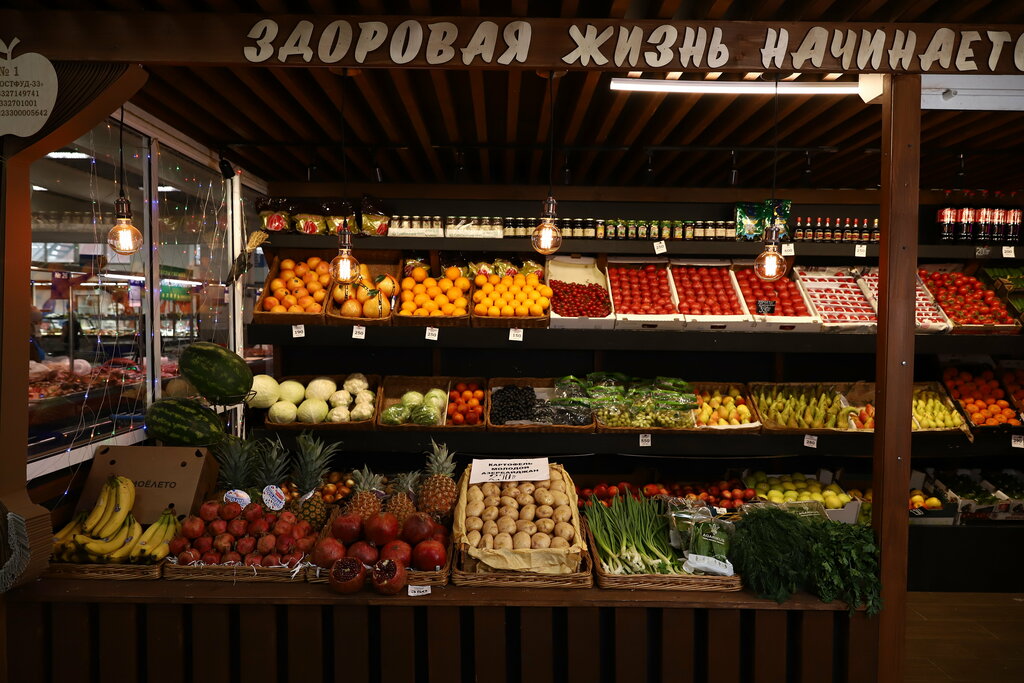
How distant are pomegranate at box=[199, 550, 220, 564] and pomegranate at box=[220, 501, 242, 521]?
21 centimetres

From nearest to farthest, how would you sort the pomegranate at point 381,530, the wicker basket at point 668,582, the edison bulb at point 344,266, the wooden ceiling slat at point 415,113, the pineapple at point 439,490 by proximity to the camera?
the wicker basket at point 668,582 < the pomegranate at point 381,530 < the pineapple at point 439,490 < the wooden ceiling slat at point 415,113 < the edison bulb at point 344,266

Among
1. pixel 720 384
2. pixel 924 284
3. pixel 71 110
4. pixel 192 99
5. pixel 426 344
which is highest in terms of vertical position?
pixel 192 99

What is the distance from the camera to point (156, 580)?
9.23ft

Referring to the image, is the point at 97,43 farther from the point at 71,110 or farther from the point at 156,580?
the point at 156,580

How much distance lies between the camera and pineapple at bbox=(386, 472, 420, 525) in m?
3.12

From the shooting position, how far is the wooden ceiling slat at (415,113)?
3551 millimetres

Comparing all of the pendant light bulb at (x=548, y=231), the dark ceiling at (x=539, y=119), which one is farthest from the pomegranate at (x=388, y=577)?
the dark ceiling at (x=539, y=119)

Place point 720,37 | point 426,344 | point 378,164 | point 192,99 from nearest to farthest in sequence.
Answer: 1. point 720,37
2. point 192,99
3. point 426,344
4. point 378,164

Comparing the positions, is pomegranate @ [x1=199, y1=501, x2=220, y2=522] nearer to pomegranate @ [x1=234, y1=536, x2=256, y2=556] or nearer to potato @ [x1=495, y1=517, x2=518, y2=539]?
pomegranate @ [x1=234, y1=536, x2=256, y2=556]

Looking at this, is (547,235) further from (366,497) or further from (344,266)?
(366,497)

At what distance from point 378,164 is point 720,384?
3.51 metres

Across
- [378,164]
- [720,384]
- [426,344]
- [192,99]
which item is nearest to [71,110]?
[192,99]

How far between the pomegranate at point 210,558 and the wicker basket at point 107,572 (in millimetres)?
191

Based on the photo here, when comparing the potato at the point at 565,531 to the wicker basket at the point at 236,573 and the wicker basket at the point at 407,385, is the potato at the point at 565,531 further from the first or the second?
the wicker basket at the point at 407,385
